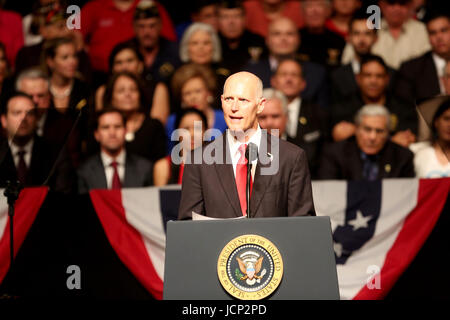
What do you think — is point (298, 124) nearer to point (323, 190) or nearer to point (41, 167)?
point (323, 190)

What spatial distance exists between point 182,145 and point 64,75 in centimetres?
137

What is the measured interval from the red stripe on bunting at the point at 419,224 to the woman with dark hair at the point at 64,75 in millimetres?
2684

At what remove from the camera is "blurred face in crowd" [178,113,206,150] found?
5305 millimetres

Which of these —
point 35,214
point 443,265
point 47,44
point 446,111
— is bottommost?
point 443,265

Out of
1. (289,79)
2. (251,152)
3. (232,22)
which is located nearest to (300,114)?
(289,79)

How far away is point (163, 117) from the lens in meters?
6.14

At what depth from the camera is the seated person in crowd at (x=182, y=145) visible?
17.3ft

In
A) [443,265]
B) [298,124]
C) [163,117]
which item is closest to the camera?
[443,265]

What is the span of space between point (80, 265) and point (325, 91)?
241 centimetres

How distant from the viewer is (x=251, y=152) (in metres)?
2.84

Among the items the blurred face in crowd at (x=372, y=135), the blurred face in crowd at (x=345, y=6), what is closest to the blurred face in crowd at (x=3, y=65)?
the blurred face in crowd at (x=345, y=6)

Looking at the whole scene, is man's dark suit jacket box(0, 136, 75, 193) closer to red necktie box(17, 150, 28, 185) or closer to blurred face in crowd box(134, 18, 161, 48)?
red necktie box(17, 150, 28, 185)
